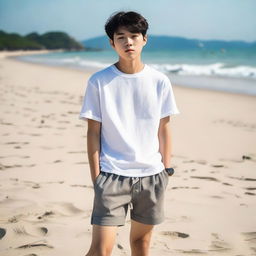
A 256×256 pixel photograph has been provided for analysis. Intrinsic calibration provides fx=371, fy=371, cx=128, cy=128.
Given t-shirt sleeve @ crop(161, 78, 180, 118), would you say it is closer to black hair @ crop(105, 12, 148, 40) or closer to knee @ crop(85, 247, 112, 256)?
black hair @ crop(105, 12, 148, 40)

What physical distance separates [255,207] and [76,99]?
670 cm

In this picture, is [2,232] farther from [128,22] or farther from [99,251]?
[128,22]

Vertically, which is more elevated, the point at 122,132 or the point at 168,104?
the point at 168,104

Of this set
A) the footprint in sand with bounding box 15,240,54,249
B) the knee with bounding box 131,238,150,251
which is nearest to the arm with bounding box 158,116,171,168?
the knee with bounding box 131,238,150,251

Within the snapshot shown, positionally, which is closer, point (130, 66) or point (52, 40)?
point (130, 66)

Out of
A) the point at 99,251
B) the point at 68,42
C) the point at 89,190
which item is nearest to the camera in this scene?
the point at 99,251

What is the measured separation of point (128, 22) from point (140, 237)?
117cm

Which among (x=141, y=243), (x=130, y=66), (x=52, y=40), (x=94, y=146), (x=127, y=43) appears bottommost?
(x=141, y=243)

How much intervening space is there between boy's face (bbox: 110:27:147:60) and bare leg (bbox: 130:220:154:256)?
2.96 feet

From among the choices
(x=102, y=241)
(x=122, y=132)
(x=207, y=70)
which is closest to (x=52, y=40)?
(x=207, y=70)

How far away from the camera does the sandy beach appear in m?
2.67

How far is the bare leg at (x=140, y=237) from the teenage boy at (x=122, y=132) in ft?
0.45

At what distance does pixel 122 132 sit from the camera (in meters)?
1.85

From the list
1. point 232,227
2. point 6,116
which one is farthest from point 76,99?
point 232,227
